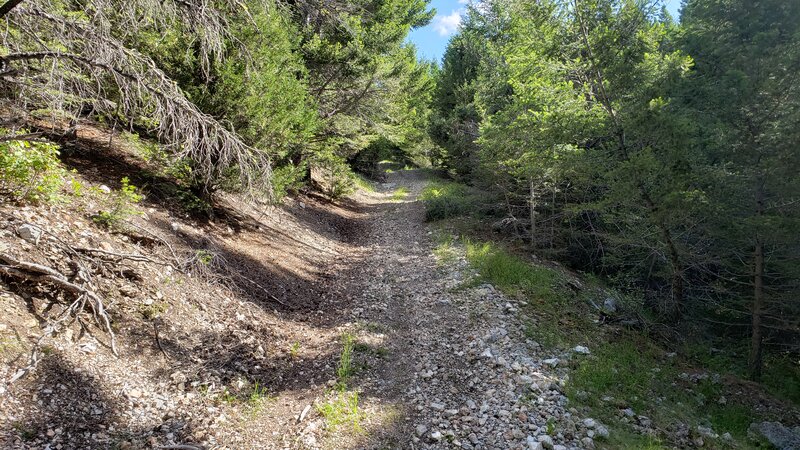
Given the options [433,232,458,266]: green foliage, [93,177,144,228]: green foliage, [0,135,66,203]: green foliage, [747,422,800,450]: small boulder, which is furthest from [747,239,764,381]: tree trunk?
[0,135,66,203]: green foliage

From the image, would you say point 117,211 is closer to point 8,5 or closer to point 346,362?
point 8,5

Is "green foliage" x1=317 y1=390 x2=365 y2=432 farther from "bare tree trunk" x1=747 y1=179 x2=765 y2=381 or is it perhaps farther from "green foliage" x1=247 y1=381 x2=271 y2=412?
"bare tree trunk" x1=747 y1=179 x2=765 y2=381

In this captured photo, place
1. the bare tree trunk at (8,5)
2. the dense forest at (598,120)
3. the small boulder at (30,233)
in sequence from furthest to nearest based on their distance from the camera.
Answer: the dense forest at (598,120) → the small boulder at (30,233) → the bare tree trunk at (8,5)

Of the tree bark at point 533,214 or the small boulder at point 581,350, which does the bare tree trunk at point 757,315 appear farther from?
the tree bark at point 533,214

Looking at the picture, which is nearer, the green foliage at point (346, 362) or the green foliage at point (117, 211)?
the green foliage at point (346, 362)

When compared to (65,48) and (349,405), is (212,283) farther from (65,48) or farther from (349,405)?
(65,48)

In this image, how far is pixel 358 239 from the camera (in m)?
13.8

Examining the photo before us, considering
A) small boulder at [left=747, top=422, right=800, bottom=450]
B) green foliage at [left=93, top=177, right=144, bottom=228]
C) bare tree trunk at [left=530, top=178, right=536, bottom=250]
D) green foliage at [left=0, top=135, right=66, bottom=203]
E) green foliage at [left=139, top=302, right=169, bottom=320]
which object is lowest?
green foliage at [left=139, top=302, right=169, bottom=320]

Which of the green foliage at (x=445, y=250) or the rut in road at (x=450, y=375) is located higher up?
the green foliage at (x=445, y=250)

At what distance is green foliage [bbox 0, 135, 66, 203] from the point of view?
182 inches

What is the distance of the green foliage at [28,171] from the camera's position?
15.1 ft

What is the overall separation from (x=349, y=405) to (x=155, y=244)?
13.0ft

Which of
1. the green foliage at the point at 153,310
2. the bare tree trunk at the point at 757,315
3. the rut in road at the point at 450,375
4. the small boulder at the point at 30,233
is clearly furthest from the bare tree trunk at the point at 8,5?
the bare tree trunk at the point at 757,315

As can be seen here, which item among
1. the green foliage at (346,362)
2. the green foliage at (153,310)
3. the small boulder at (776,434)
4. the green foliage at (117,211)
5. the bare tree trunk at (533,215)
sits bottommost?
the green foliage at (346,362)
